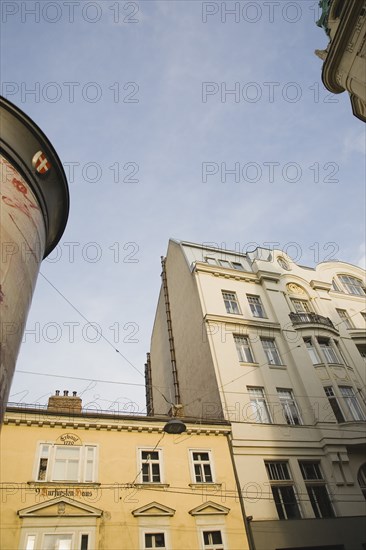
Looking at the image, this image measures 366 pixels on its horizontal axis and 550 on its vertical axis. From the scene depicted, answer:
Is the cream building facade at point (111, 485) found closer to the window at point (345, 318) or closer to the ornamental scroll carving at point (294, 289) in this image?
the ornamental scroll carving at point (294, 289)

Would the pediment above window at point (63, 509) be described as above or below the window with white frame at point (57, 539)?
above

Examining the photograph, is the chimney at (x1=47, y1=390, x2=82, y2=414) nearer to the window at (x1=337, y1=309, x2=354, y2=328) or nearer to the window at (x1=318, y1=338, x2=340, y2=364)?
the window at (x1=318, y1=338, x2=340, y2=364)

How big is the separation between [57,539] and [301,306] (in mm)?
20778

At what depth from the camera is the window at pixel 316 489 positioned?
1775 cm

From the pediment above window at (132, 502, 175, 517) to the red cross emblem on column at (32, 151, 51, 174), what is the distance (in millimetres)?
13560

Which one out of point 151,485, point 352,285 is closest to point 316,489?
point 151,485

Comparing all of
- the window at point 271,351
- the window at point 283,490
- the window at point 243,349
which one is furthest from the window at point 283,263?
the window at point 283,490

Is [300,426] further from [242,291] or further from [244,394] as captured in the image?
[242,291]

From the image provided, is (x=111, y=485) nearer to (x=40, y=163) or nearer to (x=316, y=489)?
(x=316, y=489)

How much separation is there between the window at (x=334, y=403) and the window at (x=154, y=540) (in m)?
11.8

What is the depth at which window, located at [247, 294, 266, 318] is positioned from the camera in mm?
25744

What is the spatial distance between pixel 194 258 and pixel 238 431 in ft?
44.8

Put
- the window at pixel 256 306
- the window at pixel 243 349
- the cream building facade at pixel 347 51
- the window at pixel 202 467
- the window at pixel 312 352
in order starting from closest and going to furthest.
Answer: the cream building facade at pixel 347 51 → the window at pixel 202 467 → the window at pixel 243 349 → the window at pixel 312 352 → the window at pixel 256 306

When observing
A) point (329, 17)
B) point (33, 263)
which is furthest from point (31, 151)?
point (329, 17)
